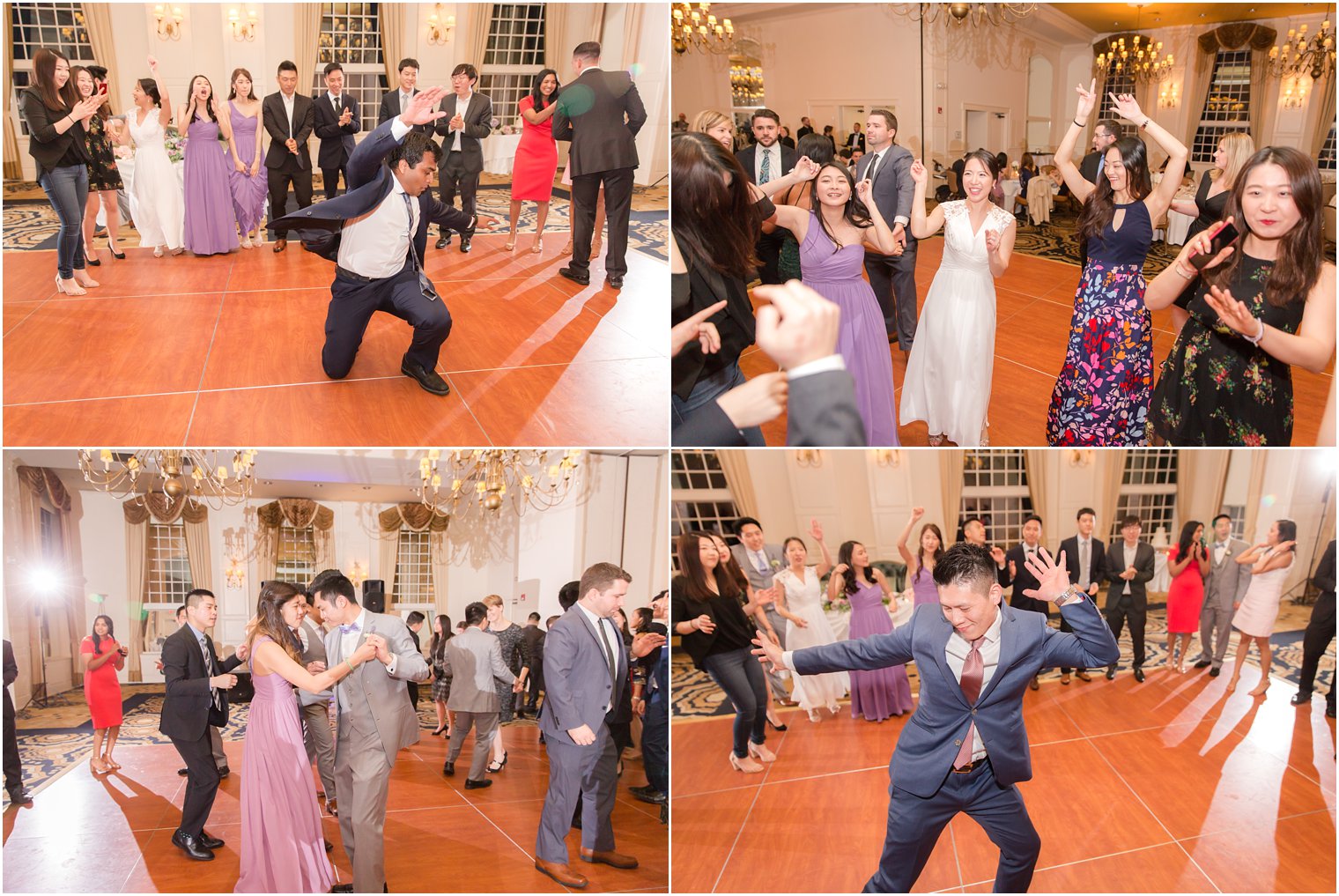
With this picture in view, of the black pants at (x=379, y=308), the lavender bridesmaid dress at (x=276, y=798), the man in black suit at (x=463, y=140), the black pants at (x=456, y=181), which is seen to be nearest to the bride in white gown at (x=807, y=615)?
the black pants at (x=379, y=308)

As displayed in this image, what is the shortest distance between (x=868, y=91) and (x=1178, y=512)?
2.52 m

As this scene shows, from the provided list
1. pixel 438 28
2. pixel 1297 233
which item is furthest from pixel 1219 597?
pixel 438 28

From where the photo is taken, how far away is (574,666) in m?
3.27

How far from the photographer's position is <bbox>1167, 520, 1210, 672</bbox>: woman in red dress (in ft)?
14.6

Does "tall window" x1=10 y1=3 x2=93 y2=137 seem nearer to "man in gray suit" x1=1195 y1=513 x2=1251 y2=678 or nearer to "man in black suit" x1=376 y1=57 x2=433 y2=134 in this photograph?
→ "man in black suit" x1=376 y1=57 x2=433 y2=134

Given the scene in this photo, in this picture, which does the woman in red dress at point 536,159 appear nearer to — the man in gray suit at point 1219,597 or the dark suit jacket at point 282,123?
the dark suit jacket at point 282,123

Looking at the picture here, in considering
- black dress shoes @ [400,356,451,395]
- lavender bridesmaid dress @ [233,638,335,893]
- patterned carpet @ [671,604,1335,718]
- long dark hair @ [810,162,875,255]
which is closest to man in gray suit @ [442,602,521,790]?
lavender bridesmaid dress @ [233,638,335,893]

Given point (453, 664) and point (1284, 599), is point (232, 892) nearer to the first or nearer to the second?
point (453, 664)

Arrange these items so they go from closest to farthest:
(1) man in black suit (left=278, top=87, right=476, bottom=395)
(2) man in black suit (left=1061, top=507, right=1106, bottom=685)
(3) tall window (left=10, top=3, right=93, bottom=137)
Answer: (1) man in black suit (left=278, top=87, right=476, bottom=395) < (2) man in black suit (left=1061, top=507, right=1106, bottom=685) < (3) tall window (left=10, top=3, right=93, bottom=137)

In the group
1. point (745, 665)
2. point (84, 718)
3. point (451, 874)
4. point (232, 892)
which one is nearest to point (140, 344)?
point (84, 718)

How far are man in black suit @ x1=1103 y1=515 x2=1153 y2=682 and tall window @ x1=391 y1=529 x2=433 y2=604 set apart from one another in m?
3.24

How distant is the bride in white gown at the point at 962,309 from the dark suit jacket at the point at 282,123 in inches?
178

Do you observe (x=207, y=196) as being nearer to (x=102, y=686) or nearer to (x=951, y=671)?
(x=102, y=686)

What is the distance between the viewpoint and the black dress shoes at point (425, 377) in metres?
4.11
